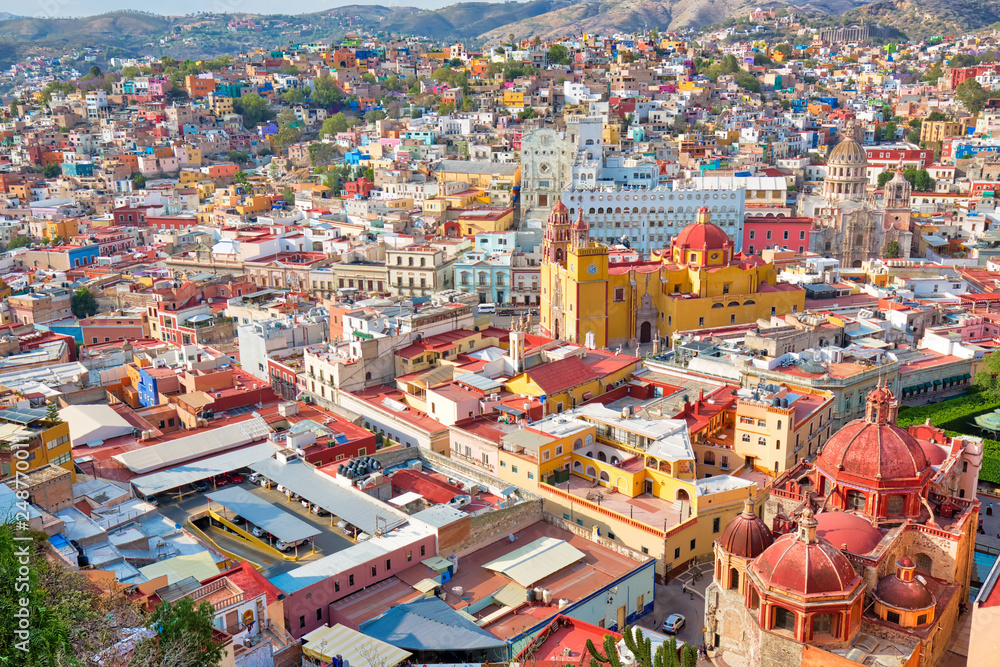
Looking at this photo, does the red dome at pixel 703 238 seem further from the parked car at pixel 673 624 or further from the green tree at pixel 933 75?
the green tree at pixel 933 75

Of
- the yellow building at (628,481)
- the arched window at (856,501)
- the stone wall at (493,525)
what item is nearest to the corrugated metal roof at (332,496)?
the stone wall at (493,525)

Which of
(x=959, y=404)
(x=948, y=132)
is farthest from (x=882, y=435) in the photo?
(x=948, y=132)

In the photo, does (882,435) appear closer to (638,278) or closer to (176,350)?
(638,278)

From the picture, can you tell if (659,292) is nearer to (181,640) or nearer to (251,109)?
(181,640)

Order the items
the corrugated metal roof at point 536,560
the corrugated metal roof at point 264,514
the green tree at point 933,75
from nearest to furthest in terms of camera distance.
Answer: the corrugated metal roof at point 536,560 → the corrugated metal roof at point 264,514 → the green tree at point 933,75

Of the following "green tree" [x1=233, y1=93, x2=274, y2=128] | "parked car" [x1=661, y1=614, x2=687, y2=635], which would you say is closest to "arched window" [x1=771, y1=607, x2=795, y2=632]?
"parked car" [x1=661, y1=614, x2=687, y2=635]
